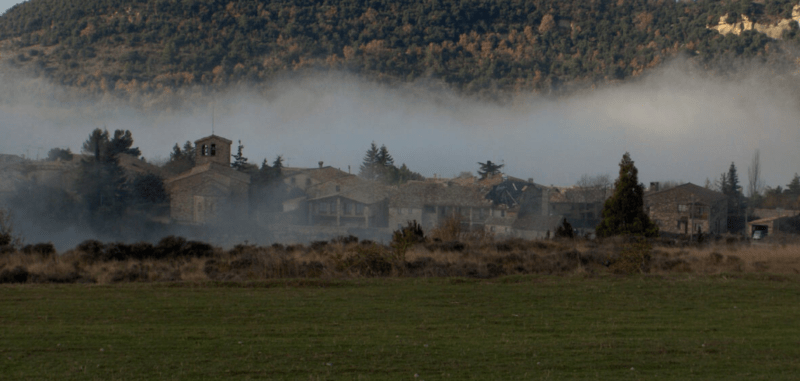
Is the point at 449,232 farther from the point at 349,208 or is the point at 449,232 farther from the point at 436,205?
the point at 349,208

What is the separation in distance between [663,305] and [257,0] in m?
129

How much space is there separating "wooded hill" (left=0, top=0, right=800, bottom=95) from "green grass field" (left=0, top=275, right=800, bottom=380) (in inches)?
3893

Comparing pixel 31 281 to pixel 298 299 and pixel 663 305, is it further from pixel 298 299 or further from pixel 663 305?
pixel 663 305

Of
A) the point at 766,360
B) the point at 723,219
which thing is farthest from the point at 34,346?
the point at 723,219

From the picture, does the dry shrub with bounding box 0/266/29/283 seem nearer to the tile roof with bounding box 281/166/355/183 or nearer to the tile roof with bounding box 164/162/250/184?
the tile roof with bounding box 164/162/250/184

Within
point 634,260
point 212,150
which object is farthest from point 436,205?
point 634,260

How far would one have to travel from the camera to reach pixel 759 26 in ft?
351

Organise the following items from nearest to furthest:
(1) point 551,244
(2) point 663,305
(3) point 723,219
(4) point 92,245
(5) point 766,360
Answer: (5) point 766,360, (2) point 663,305, (4) point 92,245, (1) point 551,244, (3) point 723,219

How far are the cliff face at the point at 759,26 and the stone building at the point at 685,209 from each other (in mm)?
58676

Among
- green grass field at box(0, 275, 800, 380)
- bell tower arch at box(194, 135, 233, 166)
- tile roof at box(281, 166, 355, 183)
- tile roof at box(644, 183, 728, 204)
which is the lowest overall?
green grass field at box(0, 275, 800, 380)

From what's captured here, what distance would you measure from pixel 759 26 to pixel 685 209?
6612 cm

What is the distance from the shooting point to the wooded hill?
107 meters

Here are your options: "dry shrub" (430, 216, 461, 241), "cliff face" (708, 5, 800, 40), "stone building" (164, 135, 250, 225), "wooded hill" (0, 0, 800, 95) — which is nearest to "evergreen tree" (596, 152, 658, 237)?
"dry shrub" (430, 216, 461, 241)

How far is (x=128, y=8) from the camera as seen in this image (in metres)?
119
